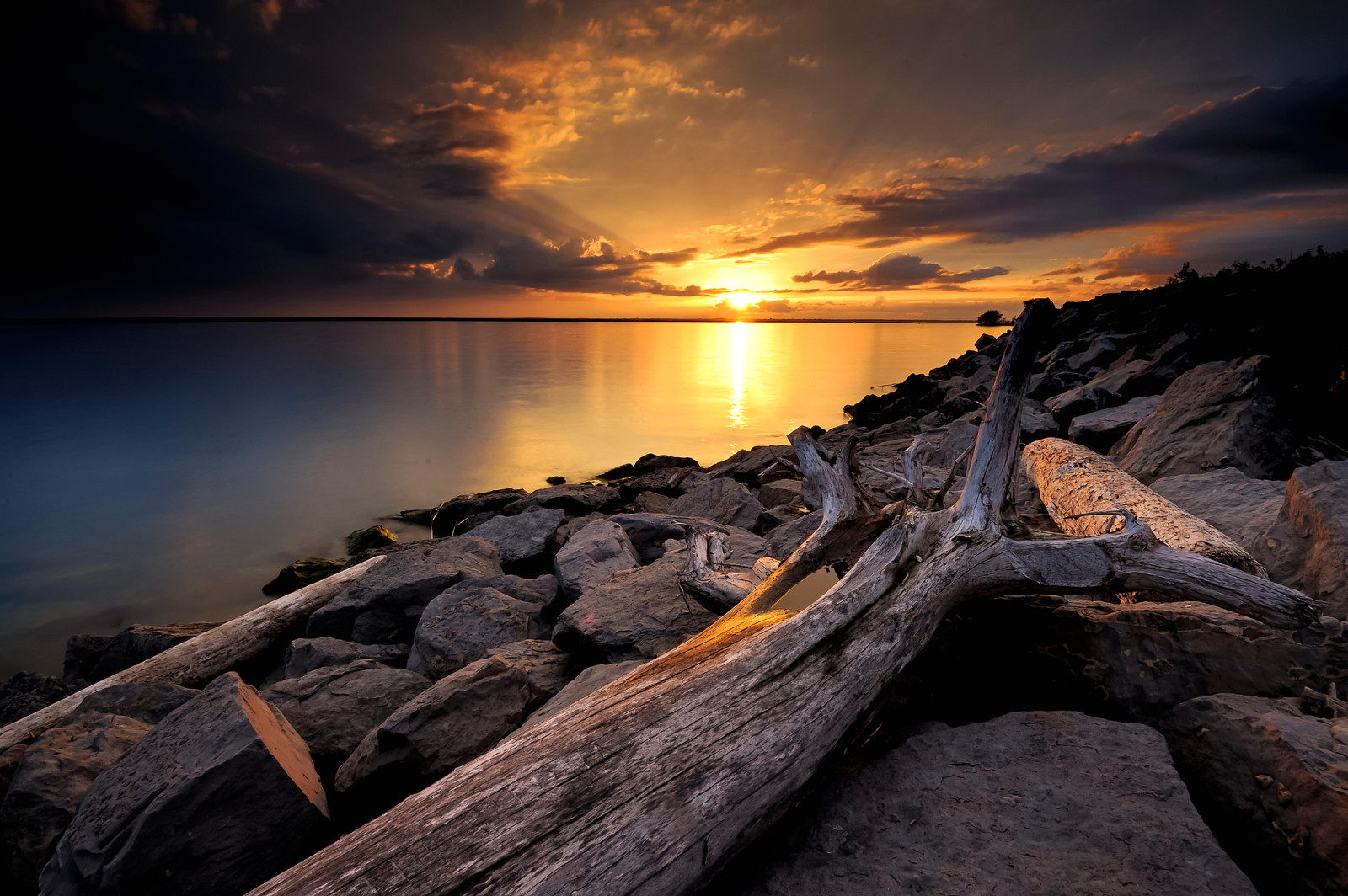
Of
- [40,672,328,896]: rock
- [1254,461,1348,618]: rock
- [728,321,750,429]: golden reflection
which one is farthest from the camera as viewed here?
[728,321,750,429]: golden reflection

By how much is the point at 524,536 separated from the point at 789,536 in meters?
3.64

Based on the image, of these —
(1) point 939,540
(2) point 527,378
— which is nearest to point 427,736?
(1) point 939,540

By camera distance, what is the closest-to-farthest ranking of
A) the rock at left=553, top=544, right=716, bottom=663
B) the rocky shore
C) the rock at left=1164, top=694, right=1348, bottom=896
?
1. the rock at left=1164, top=694, right=1348, bottom=896
2. the rocky shore
3. the rock at left=553, top=544, right=716, bottom=663

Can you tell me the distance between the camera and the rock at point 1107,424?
7367 millimetres

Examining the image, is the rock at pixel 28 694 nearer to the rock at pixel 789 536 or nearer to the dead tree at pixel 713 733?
the dead tree at pixel 713 733

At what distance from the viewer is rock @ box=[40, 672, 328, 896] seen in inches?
84.7

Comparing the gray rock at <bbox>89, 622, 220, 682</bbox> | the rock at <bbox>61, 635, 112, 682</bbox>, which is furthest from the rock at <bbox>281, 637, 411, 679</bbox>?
the rock at <bbox>61, 635, 112, 682</bbox>

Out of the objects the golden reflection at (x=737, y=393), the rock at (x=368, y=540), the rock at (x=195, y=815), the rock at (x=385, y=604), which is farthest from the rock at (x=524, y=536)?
the golden reflection at (x=737, y=393)

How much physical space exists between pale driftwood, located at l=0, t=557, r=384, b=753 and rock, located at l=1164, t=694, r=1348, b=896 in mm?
5876

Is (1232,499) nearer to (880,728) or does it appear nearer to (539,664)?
(880,728)

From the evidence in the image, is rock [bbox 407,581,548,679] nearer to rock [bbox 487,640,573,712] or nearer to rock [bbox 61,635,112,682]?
rock [bbox 487,640,573,712]

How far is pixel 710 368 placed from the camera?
4197 cm

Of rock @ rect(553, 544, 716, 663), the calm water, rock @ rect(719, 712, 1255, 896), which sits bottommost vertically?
the calm water

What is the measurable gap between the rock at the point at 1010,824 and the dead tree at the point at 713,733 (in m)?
0.21
